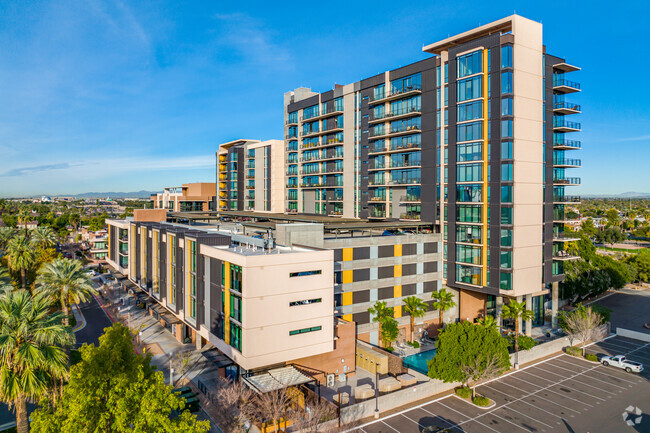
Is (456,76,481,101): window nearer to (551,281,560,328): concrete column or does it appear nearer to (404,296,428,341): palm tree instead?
(404,296,428,341): palm tree

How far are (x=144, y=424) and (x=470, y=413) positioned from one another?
92.0ft

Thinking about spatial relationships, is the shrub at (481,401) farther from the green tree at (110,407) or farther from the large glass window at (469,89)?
the large glass window at (469,89)

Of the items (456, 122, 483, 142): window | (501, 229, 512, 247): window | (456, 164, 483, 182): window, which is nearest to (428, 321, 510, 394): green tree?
(501, 229, 512, 247): window

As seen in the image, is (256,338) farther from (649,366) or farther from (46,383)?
(649,366)

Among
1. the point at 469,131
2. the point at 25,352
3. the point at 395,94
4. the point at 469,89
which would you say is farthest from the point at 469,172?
the point at 25,352

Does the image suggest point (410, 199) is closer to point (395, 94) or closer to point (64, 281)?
point (395, 94)

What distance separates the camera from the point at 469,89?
56.0 meters

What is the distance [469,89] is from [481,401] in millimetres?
39184

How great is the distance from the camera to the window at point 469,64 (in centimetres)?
5476

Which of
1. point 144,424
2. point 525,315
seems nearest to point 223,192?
point 525,315

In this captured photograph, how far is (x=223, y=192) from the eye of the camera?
117 meters

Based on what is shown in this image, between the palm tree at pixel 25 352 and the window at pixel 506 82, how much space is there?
53450mm

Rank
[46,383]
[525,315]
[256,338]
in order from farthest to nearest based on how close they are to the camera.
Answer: [525,315] → [256,338] → [46,383]

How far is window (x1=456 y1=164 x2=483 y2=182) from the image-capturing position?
55416 millimetres
